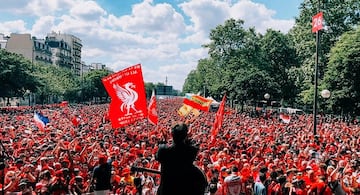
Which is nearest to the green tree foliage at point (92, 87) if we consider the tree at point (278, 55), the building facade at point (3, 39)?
the building facade at point (3, 39)

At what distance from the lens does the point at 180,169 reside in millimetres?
3275

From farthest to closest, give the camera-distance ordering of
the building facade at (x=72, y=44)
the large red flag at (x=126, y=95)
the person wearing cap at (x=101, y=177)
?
the building facade at (x=72, y=44) → the large red flag at (x=126, y=95) → the person wearing cap at (x=101, y=177)

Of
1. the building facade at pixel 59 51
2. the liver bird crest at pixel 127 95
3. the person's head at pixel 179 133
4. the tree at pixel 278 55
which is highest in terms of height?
the building facade at pixel 59 51

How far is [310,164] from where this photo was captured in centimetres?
1041

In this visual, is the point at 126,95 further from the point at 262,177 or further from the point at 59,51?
the point at 59,51

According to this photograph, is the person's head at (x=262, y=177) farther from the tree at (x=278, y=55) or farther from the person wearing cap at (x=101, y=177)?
the tree at (x=278, y=55)

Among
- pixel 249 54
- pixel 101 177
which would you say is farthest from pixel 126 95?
pixel 249 54

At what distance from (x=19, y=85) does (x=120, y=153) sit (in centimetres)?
4825

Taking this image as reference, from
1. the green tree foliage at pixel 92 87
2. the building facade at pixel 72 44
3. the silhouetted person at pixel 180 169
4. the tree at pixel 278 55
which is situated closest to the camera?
the silhouetted person at pixel 180 169

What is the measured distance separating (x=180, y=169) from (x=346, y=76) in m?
36.7

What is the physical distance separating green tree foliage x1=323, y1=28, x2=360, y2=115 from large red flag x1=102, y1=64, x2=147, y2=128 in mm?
28062

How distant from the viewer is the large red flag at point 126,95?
41.3 ft

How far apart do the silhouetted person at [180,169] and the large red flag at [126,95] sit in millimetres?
9302

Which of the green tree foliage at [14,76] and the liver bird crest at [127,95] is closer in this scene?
the liver bird crest at [127,95]
